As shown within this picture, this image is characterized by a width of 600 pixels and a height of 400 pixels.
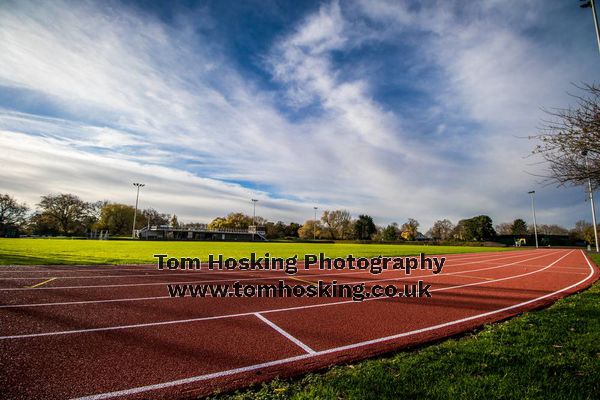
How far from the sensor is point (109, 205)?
9306cm

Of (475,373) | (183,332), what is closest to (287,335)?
(183,332)

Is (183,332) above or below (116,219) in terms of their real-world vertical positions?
below

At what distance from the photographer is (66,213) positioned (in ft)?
281

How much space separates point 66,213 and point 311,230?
256ft

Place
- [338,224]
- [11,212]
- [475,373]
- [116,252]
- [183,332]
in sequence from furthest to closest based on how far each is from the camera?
[338,224]
[11,212]
[116,252]
[183,332]
[475,373]

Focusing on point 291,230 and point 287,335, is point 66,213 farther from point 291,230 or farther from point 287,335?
point 287,335

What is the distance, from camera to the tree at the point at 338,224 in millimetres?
106406

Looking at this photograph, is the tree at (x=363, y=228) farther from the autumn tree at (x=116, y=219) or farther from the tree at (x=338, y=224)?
the autumn tree at (x=116, y=219)

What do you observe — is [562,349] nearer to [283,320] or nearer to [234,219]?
[283,320]

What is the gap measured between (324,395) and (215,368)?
162 centimetres

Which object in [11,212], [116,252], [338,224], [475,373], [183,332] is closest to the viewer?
[475,373]

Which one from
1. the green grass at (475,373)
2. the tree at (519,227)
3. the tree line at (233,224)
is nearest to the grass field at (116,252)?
the green grass at (475,373)

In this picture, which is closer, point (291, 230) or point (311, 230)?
point (311, 230)

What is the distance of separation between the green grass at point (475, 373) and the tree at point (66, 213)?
10474 centimetres
